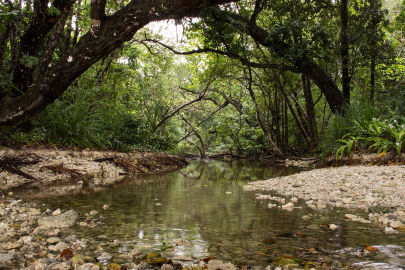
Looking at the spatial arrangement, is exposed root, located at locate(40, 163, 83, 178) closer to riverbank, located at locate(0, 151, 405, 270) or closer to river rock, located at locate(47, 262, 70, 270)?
riverbank, located at locate(0, 151, 405, 270)

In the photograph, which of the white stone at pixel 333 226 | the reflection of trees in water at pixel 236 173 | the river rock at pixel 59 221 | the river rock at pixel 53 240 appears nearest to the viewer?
the river rock at pixel 53 240

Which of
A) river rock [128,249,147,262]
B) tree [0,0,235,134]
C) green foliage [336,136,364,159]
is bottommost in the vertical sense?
river rock [128,249,147,262]

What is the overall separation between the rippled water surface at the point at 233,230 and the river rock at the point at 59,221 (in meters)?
0.14

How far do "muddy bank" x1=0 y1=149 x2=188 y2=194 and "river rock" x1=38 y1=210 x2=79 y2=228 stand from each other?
144cm

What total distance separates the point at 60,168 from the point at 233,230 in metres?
3.40

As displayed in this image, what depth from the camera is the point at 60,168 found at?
4.43m

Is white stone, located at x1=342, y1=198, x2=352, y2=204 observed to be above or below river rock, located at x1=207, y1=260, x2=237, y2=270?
above

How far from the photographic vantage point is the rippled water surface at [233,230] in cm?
163

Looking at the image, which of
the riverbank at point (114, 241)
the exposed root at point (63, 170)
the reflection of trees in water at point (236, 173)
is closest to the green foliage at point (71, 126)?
the exposed root at point (63, 170)

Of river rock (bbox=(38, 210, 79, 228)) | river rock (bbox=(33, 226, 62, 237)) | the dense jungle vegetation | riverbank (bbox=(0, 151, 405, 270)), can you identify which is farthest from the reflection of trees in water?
river rock (bbox=(33, 226, 62, 237))

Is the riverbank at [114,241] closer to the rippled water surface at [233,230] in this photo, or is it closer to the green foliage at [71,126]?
the rippled water surface at [233,230]

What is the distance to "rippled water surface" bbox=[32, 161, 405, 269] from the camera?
5.33 ft

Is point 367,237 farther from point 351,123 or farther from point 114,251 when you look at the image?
point 351,123

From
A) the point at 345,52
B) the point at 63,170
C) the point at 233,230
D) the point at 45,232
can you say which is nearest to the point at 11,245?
the point at 45,232
